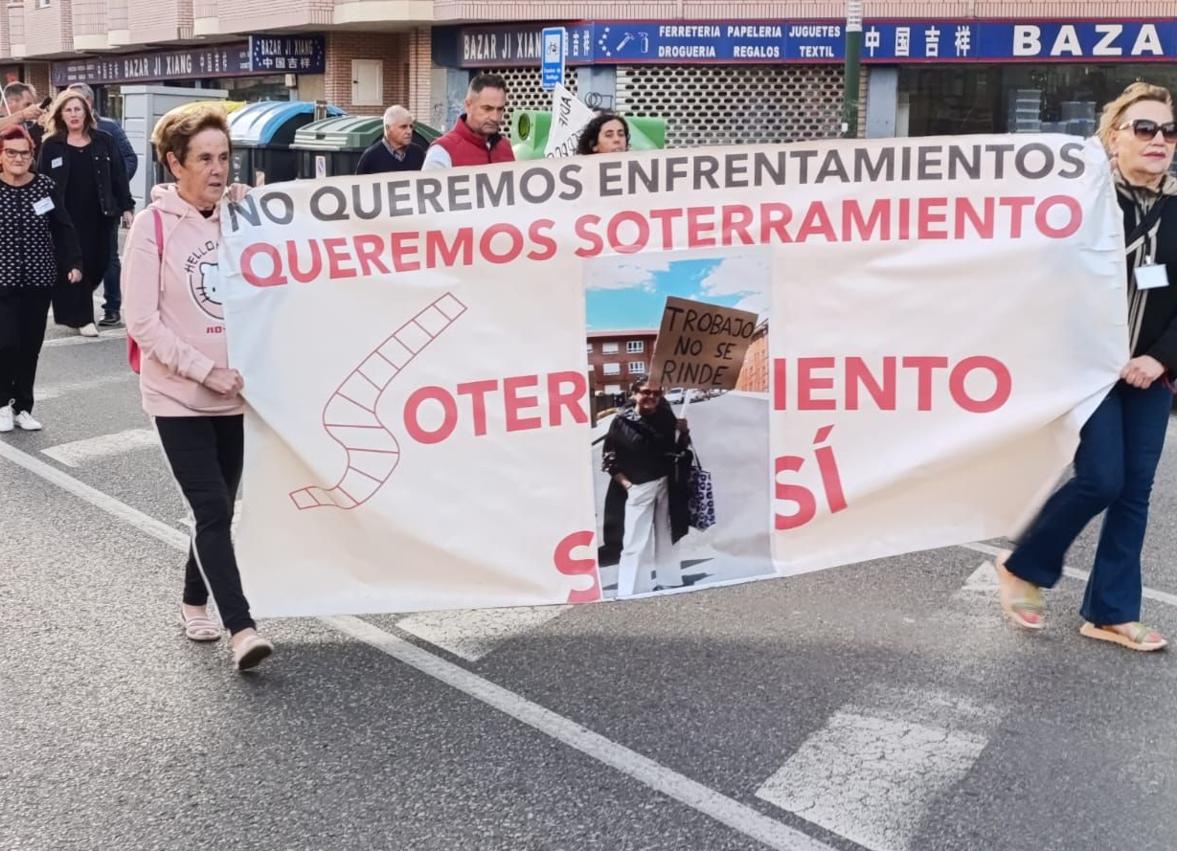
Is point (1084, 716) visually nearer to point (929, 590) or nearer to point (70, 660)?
point (929, 590)

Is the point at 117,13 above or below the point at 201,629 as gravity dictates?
above

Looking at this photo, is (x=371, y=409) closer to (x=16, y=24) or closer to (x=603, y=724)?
(x=603, y=724)

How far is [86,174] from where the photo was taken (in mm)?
11047

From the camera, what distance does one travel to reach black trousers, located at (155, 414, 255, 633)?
4336mm

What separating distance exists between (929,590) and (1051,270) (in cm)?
141

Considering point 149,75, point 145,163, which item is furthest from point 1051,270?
point 149,75

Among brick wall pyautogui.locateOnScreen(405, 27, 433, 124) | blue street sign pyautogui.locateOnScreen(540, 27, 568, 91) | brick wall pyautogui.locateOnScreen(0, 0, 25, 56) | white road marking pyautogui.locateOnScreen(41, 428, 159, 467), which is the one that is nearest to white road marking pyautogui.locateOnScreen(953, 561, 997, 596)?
white road marking pyautogui.locateOnScreen(41, 428, 159, 467)

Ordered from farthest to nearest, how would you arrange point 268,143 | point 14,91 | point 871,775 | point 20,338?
point 268,143 < point 14,91 < point 20,338 < point 871,775

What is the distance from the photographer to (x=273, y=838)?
11.1 ft

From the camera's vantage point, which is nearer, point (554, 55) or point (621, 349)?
point (621, 349)

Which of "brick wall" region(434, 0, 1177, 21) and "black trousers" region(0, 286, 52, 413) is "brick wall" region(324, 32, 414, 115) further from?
"black trousers" region(0, 286, 52, 413)

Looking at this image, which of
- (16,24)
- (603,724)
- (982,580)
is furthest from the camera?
(16,24)

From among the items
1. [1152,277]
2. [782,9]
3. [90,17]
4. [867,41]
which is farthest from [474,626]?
[90,17]

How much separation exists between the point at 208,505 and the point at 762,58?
19004 mm
